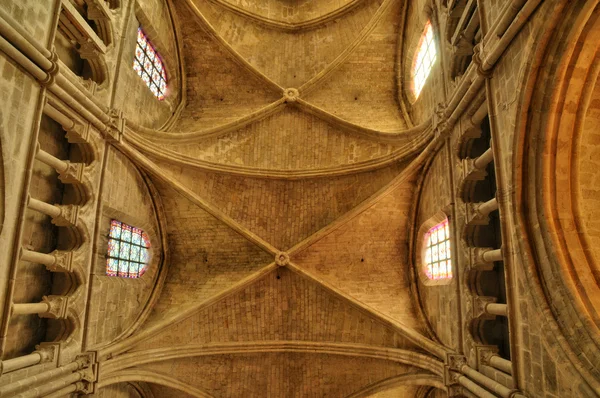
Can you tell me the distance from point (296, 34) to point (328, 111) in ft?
9.89

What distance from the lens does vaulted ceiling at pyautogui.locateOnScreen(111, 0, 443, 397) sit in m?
12.5

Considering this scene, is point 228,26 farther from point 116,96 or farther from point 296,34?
point 116,96

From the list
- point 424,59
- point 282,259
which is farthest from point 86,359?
point 424,59

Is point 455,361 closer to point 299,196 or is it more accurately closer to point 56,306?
point 299,196

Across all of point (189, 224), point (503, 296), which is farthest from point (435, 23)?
point (189, 224)

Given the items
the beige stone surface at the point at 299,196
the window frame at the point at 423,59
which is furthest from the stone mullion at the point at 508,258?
the window frame at the point at 423,59

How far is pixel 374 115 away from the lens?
13625 millimetres

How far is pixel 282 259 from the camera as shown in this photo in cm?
1291

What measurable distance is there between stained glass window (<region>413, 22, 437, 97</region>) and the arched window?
7418 mm

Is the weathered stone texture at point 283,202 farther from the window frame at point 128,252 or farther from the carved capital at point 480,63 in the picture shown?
the carved capital at point 480,63

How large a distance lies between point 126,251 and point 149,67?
198 inches

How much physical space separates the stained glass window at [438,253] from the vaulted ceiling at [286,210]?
0.89 meters

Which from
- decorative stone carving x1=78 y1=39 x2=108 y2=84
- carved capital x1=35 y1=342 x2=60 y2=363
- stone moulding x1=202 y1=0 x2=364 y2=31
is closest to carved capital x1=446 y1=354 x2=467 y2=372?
carved capital x1=35 y1=342 x2=60 y2=363

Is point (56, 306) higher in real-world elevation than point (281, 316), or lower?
higher
